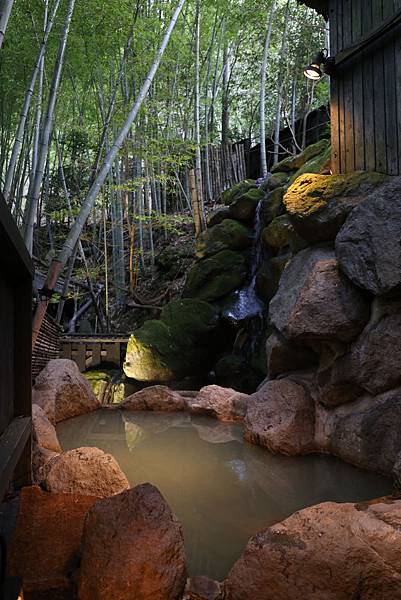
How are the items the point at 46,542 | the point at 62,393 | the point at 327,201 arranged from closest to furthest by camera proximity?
1. the point at 46,542
2. the point at 327,201
3. the point at 62,393

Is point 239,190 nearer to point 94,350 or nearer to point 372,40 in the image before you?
point 94,350

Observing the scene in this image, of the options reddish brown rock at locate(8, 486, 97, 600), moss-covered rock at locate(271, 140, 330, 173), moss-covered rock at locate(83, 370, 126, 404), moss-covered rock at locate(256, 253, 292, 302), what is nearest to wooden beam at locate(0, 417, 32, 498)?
reddish brown rock at locate(8, 486, 97, 600)

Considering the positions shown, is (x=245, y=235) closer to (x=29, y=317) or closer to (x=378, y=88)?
(x=378, y=88)

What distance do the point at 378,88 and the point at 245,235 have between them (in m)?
4.33

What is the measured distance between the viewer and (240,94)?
17.0 meters

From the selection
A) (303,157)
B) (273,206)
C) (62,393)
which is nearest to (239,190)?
(303,157)

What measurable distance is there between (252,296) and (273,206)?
1812mm

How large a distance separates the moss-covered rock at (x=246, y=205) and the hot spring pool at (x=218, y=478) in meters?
5.11

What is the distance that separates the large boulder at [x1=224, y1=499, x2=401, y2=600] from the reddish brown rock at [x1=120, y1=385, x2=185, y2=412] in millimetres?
4175

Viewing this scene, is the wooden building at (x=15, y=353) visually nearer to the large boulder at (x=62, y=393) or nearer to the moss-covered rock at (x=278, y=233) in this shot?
the large boulder at (x=62, y=393)

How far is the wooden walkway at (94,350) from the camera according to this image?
848 cm

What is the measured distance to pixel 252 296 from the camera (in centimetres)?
A: 856

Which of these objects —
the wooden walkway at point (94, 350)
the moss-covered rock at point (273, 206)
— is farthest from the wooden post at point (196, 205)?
the wooden walkway at point (94, 350)

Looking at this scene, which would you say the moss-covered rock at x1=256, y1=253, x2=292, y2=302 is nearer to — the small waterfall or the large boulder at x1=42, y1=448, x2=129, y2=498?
the small waterfall
